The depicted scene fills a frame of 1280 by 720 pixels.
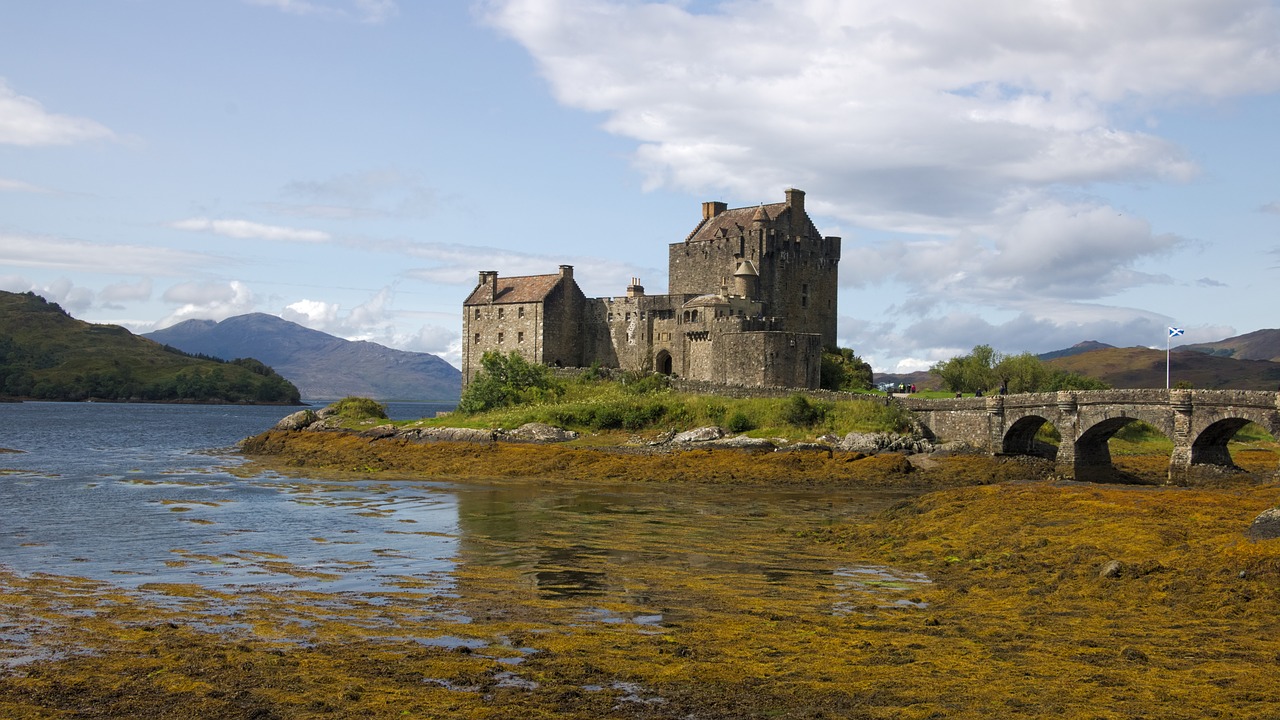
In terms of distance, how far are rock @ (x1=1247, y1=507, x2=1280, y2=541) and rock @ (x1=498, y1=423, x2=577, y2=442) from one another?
138 feet

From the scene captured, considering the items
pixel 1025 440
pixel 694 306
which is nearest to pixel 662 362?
pixel 694 306

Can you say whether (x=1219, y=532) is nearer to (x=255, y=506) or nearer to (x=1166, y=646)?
(x=1166, y=646)

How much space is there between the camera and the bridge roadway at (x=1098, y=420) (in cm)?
4344

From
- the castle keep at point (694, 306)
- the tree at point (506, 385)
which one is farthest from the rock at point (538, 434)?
the castle keep at point (694, 306)

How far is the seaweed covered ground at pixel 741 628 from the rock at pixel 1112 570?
66 millimetres

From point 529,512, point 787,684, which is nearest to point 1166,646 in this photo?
point 787,684

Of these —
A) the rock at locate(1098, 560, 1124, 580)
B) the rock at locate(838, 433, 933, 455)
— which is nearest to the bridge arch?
the rock at locate(838, 433, 933, 455)

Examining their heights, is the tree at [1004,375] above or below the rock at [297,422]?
above

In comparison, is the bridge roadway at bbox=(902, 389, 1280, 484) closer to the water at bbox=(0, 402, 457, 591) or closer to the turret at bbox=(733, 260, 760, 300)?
the turret at bbox=(733, 260, 760, 300)

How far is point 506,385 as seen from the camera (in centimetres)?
7144

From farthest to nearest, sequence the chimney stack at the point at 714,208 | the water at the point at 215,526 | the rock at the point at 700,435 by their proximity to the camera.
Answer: the chimney stack at the point at 714,208, the rock at the point at 700,435, the water at the point at 215,526

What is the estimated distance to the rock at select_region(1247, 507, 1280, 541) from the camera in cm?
2206

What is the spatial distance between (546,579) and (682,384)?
44277mm

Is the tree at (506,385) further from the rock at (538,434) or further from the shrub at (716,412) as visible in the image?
the shrub at (716,412)
